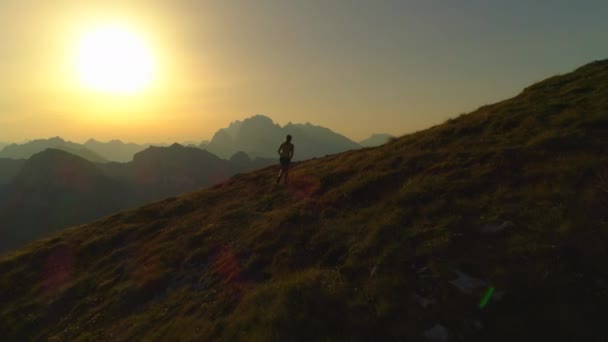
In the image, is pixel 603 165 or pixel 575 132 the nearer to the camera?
pixel 603 165

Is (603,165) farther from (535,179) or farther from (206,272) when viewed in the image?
(206,272)

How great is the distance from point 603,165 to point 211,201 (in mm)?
31364

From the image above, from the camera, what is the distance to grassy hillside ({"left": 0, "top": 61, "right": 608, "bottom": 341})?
9.44 meters

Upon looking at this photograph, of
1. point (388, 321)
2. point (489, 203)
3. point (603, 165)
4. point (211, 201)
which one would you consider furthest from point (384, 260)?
point (211, 201)

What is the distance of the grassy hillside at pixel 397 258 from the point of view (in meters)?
9.44

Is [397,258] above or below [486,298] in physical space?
above

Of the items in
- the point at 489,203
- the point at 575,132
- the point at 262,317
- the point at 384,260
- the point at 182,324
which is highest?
the point at 575,132

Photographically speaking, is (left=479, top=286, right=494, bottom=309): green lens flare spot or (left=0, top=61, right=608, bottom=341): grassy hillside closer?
(left=479, top=286, right=494, bottom=309): green lens flare spot

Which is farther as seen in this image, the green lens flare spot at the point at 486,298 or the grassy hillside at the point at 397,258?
the grassy hillside at the point at 397,258

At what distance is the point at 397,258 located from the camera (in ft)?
39.2

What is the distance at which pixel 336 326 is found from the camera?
10.1m

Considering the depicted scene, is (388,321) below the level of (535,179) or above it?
below

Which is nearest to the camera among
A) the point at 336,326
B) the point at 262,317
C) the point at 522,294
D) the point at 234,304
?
the point at 522,294

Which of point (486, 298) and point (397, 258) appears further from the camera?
point (397, 258)
